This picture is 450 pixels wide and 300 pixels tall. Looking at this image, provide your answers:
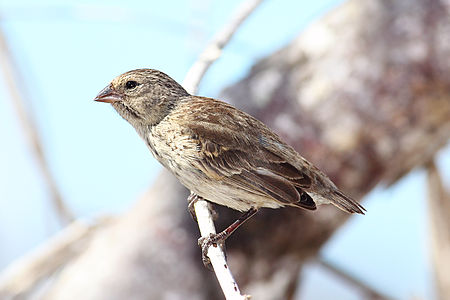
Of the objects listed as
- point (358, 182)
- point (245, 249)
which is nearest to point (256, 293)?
point (245, 249)

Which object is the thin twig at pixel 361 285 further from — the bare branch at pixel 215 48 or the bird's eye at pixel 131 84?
the bird's eye at pixel 131 84

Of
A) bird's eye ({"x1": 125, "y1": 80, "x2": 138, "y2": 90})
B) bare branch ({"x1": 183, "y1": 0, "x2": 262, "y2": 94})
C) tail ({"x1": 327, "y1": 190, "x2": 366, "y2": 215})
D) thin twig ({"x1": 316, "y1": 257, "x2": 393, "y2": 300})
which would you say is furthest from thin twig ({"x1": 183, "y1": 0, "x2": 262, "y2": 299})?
thin twig ({"x1": 316, "y1": 257, "x2": 393, "y2": 300})

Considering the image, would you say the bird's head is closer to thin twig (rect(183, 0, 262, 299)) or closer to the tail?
thin twig (rect(183, 0, 262, 299))

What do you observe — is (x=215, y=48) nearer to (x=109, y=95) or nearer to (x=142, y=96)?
(x=142, y=96)

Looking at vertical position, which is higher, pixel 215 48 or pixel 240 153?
pixel 215 48

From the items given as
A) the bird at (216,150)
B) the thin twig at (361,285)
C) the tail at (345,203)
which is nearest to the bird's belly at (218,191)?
the bird at (216,150)

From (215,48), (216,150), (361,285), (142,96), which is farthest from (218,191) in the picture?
(361,285)
